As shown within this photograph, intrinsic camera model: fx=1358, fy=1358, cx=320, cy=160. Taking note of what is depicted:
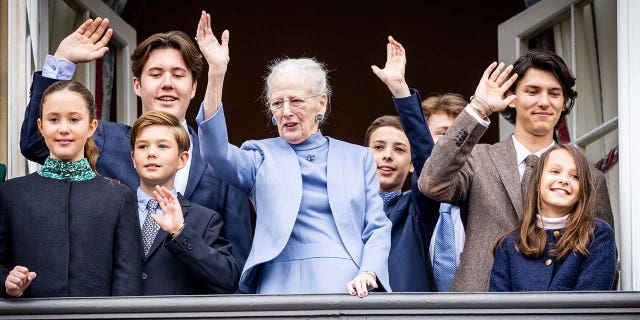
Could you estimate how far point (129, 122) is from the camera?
7512mm

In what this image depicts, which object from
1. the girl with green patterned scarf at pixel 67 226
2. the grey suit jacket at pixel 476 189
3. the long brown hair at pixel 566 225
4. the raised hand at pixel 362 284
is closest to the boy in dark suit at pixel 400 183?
the grey suit jacket at pixel 476 189

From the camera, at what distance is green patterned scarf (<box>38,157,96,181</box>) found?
4910mm

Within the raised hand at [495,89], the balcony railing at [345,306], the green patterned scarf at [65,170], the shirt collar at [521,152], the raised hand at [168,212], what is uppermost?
the raised hand at [495,89]

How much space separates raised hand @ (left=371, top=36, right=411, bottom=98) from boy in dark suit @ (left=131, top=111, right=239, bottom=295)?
31.7 inches

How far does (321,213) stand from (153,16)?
4791 millimetres

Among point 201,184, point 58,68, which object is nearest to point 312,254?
point 201,184

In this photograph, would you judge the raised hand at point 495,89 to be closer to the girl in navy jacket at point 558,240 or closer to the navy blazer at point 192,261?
the girl in navy jacket at point 558,240

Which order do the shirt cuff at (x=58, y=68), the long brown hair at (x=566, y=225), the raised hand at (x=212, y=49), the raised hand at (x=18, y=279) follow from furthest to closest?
the shirt cuff at (x=58, y=68) < the raised hand at (x=212, y=49) < the long brown hair at (x=566, y=225) < the raised hand at (x=18, y=279)

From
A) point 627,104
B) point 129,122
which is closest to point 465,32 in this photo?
point 129,122

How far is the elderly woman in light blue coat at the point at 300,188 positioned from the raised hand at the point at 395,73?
9.8 inches

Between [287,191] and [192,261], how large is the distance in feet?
1.76

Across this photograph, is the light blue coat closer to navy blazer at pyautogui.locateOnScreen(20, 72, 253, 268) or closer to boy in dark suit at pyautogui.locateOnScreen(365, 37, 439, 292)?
navy blazer at pyautogui.locateOnScreen(20, 72, 253, 268)

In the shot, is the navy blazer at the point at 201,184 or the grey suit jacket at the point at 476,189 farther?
the navy blazer at the point at 201,184

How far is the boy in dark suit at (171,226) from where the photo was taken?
16.0ft
